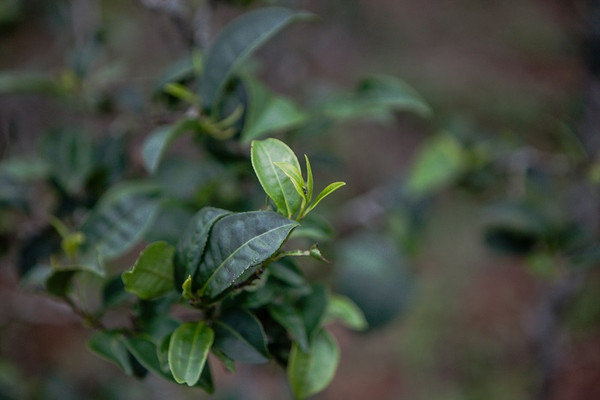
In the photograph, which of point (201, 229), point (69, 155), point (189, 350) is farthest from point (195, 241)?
point (69, 155)

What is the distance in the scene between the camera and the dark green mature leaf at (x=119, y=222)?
28.4 inches

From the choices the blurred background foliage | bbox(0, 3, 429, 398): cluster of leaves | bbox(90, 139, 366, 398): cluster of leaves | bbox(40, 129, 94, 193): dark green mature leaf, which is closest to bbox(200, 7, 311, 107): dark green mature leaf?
bbox(0, 3, 429, 398): cluster of leaves

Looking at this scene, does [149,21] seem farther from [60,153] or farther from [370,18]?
[60,153]

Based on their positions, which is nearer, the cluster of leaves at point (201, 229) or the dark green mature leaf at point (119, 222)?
the cluster of leaves at point (201, 229)

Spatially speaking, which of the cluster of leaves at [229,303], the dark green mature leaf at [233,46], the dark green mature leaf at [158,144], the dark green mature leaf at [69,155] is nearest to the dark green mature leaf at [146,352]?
the cluster of leaves at [229,303]

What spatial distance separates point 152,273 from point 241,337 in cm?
12

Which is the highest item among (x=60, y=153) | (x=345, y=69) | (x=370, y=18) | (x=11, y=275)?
(x=60, y=153)

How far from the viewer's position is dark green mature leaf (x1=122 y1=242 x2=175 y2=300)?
1.81 ft

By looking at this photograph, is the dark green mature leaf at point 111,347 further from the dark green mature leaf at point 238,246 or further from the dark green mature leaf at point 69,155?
the dark green mature leaf at point 69,155

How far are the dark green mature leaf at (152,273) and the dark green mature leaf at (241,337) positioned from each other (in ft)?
0.25

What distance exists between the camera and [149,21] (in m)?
2.79

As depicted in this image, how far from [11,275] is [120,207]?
1.77 meters


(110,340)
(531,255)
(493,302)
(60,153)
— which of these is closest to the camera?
(110,340)

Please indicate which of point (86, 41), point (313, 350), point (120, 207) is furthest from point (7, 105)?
point (313, 350)
